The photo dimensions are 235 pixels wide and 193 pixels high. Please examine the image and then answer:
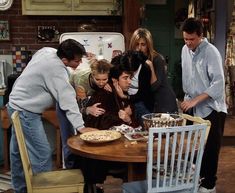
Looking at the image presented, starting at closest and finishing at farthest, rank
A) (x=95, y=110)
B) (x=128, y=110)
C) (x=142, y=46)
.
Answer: (x=95, y=110) < (x=128, y=110) < (x=142, y=46)

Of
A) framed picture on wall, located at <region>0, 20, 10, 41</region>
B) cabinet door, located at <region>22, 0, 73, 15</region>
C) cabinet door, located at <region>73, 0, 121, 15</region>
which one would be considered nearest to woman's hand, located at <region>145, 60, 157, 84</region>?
cabinet door, located at <region>73, 0, 121, 15</region>

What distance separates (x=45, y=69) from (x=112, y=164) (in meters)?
0.85

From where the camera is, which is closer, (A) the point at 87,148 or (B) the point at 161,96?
(A) the point at 87,148

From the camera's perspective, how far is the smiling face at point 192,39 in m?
3.12

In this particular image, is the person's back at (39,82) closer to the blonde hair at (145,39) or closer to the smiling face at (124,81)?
the smiling face at (124,81)

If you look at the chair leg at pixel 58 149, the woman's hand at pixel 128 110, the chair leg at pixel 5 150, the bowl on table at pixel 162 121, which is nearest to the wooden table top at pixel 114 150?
the bowl on table at pixel 162 121

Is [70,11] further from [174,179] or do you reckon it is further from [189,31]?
[174,179]

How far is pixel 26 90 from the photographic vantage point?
9.44 ft

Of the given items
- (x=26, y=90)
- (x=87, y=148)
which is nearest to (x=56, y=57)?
(x=26, y=90)

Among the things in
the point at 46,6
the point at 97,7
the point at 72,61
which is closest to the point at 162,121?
the point at 72,61

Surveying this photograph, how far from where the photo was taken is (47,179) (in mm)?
2617

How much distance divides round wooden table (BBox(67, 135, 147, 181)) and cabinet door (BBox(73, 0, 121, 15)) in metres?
2.40

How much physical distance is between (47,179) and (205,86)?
1.49 metres

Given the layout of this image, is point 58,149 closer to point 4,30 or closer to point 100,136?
point 4,30
